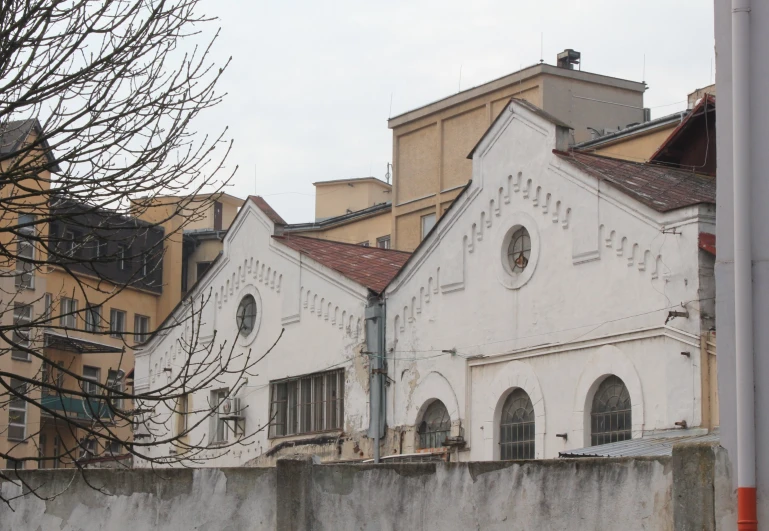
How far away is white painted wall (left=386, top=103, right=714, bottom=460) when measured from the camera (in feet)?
67.2

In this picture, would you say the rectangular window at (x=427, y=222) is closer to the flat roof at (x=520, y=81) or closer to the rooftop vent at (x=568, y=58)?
the flat roof at (x=520, y=81)

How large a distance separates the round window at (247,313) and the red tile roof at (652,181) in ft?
30.4

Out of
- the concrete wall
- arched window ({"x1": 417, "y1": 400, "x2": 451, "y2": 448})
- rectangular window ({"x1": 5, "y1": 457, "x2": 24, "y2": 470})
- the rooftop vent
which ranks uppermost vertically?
the rooftop vent

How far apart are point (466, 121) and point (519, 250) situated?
2290cm

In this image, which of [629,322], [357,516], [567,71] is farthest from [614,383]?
[567,71]

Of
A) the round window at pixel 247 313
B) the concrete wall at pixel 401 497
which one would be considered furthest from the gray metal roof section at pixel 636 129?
the concrete wall at pixel 401 497

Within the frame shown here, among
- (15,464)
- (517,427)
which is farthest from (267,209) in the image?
(15,464)

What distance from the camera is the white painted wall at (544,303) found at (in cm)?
2048

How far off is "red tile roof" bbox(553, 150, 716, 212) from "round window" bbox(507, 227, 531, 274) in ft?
5.42

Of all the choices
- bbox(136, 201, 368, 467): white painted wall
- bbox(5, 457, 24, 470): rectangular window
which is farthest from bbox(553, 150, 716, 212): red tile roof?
bbox(5, 457, 24, 470): rectangular window

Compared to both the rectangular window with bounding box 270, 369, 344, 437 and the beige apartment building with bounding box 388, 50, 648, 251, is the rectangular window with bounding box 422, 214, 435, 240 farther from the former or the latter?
the rectangular window with bounding box 270, 369, 344, 437

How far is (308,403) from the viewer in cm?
2797

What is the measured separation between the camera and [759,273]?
10.4 m

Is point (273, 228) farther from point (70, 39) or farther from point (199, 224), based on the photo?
point (199, 224)
